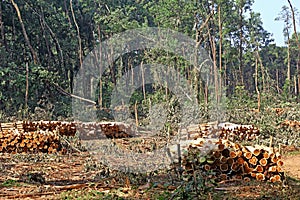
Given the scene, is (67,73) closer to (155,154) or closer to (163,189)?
(155,154)

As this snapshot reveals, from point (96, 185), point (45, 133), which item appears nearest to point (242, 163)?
point (96, 185)

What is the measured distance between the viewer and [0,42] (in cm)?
2055

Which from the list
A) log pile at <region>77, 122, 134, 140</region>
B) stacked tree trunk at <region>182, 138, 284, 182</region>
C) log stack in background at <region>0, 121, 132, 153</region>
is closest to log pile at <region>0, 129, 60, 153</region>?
log stack in background at <region>0, 121, 132, 153</region>

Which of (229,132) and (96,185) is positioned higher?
(229,132)

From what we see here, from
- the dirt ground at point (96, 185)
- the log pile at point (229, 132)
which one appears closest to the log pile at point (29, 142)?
the dirt ground at point (96, 185)

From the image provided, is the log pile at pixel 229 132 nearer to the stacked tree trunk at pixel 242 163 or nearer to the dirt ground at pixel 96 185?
the dirt ground at pixel 96 185

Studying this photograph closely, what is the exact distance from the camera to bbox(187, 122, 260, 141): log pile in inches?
476

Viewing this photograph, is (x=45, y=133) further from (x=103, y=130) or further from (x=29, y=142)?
(x=103, y=130)

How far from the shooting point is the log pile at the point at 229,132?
476 inches

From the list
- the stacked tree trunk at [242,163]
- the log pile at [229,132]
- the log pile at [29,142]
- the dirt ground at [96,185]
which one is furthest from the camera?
the log pile at [229,132]

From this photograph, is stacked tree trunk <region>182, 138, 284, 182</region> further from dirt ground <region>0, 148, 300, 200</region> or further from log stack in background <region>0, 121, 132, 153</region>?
log stack in background <region>0, 121, 132, 153</region>

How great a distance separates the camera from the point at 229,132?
12.3 meters

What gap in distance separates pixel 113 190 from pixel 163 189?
645 millimetres

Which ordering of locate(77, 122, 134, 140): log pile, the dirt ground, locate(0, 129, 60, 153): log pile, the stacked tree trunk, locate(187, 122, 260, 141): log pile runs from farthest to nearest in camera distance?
locate(77, 122, 134, 140): log pile → locate(187, 122, 260, 141): log pile → locate(0, 129, 60, 153): log pile → the stacked tree trunk → the dirt ground
